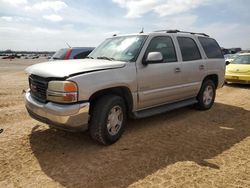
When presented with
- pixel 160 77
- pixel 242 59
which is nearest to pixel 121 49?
pixel 160 77

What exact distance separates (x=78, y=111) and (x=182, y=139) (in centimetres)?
203

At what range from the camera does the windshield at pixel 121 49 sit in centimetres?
499

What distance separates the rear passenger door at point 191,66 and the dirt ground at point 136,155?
0.76 meters

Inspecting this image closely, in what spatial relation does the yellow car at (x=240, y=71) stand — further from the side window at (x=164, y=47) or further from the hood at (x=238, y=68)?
the side window at (x=164, y=47)

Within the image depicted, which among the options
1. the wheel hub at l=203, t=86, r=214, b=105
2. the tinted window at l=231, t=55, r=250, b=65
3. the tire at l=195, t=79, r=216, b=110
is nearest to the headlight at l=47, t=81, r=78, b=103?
the tire at l=195, t=79, r=216, b=110

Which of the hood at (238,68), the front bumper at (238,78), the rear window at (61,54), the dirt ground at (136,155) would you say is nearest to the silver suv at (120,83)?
the dirt ground at (136,155)

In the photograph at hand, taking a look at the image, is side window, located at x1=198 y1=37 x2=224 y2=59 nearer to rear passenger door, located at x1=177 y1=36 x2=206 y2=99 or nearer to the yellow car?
rear passenger door, located at x1=177 y1=36 x2=206 y2=99

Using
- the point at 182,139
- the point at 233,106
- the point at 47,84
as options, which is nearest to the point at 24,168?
the point at 47,84

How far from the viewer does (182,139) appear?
4.83 m

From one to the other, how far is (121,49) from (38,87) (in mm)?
1789

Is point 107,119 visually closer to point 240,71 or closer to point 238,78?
point 238,78

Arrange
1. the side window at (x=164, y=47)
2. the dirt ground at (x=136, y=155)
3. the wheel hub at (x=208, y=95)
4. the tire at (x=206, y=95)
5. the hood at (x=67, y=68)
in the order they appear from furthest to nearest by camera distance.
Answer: the wheel hub at (x=208, y=95) < the tire at (x=206, y=95) < the side window at (x=164, y=47) < the hood at (x=67, y=68) < the dirt ground at (x=136, y=155)

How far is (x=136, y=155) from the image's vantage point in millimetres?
4121

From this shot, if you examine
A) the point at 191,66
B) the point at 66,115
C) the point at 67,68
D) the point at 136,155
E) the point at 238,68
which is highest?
the point at 67,68
